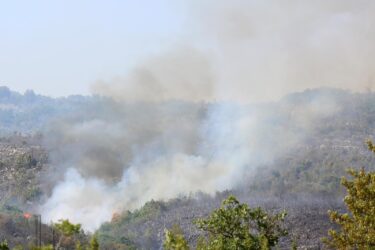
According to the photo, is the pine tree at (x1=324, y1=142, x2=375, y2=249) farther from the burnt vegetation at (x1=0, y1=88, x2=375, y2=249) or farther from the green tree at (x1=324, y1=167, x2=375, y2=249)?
the burnt vegetation at (x1=0, y1=88, x2=375, y2=249)

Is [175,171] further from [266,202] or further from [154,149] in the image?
[266,202]

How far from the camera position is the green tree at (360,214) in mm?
30969

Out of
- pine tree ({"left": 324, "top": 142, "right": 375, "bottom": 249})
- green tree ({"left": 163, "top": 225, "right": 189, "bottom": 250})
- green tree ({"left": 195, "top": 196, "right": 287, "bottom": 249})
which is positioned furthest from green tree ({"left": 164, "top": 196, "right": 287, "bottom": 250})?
pine tree ({"left": 324, "top": 142, "right": 375, "bottom": 249})

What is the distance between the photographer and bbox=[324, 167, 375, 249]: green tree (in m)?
31.0

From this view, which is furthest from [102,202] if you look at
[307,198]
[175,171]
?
[307,198]

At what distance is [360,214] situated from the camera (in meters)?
31.5

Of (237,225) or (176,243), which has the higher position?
(237,225)

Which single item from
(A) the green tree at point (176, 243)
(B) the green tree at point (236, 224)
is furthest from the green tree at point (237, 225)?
(A) the green tree at point (176, 243)

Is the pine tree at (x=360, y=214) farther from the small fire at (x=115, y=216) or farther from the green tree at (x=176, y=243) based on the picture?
the small fire at (x=115, y=216)

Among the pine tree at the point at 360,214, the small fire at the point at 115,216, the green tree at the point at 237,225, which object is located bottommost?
the pine tree at the point at 360,214

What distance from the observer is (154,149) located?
586 ft

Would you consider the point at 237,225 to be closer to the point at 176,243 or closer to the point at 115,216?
the point at 176,243

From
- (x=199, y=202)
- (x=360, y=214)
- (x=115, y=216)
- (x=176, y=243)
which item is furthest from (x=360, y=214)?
(x=199, y=202)

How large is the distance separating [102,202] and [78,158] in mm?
20071
